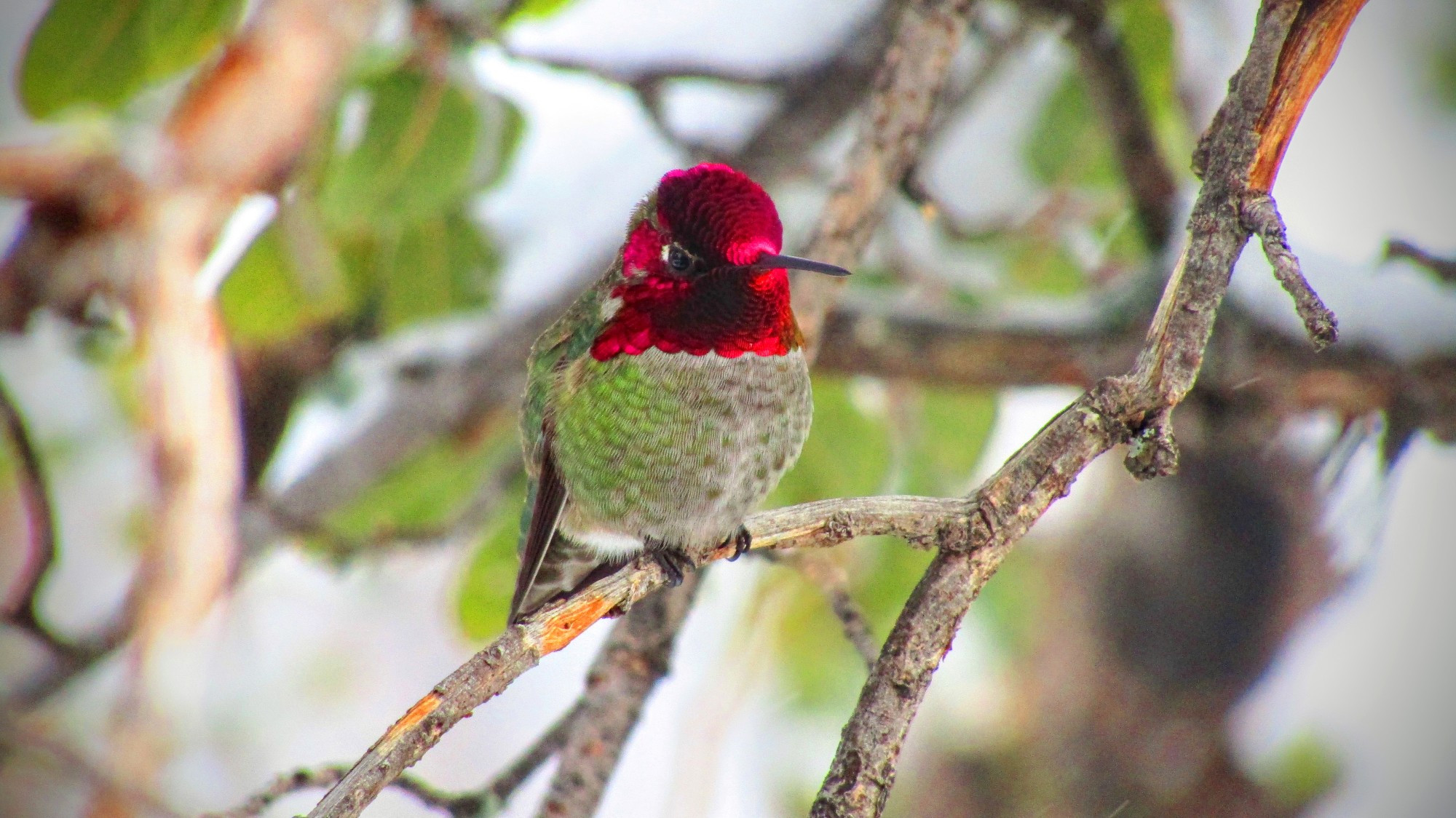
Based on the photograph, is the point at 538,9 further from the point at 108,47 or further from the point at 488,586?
the point at 488,586

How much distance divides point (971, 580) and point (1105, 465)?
2.68 meters

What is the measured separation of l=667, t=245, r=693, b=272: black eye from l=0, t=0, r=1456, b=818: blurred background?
1.63ft

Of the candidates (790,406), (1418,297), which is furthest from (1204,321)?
(1418,297)

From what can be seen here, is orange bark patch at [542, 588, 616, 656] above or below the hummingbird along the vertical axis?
below

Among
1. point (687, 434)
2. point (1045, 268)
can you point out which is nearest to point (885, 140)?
point (687, 434)

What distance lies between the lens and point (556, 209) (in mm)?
3133

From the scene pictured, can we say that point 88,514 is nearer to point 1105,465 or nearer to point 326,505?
point 326,505

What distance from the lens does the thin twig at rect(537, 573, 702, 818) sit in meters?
1.71

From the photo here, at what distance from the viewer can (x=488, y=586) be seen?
2.71 m

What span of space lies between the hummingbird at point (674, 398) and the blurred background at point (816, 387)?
0.23m

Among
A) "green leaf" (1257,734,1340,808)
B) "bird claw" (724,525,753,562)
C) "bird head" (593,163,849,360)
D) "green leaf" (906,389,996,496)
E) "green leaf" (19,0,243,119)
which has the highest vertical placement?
"green leaf" (19,0,243,119)

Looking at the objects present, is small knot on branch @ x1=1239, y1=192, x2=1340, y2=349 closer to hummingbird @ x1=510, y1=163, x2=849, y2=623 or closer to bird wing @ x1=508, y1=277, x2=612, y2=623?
hummingbird @ x1=510, y1=163, x2=849, y2=623

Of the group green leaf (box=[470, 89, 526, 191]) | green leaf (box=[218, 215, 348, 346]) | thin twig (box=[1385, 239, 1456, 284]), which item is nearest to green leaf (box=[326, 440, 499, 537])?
green leaf (box=[218, 215, 348, 346])

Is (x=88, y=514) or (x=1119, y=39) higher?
(x=88, y=514)
